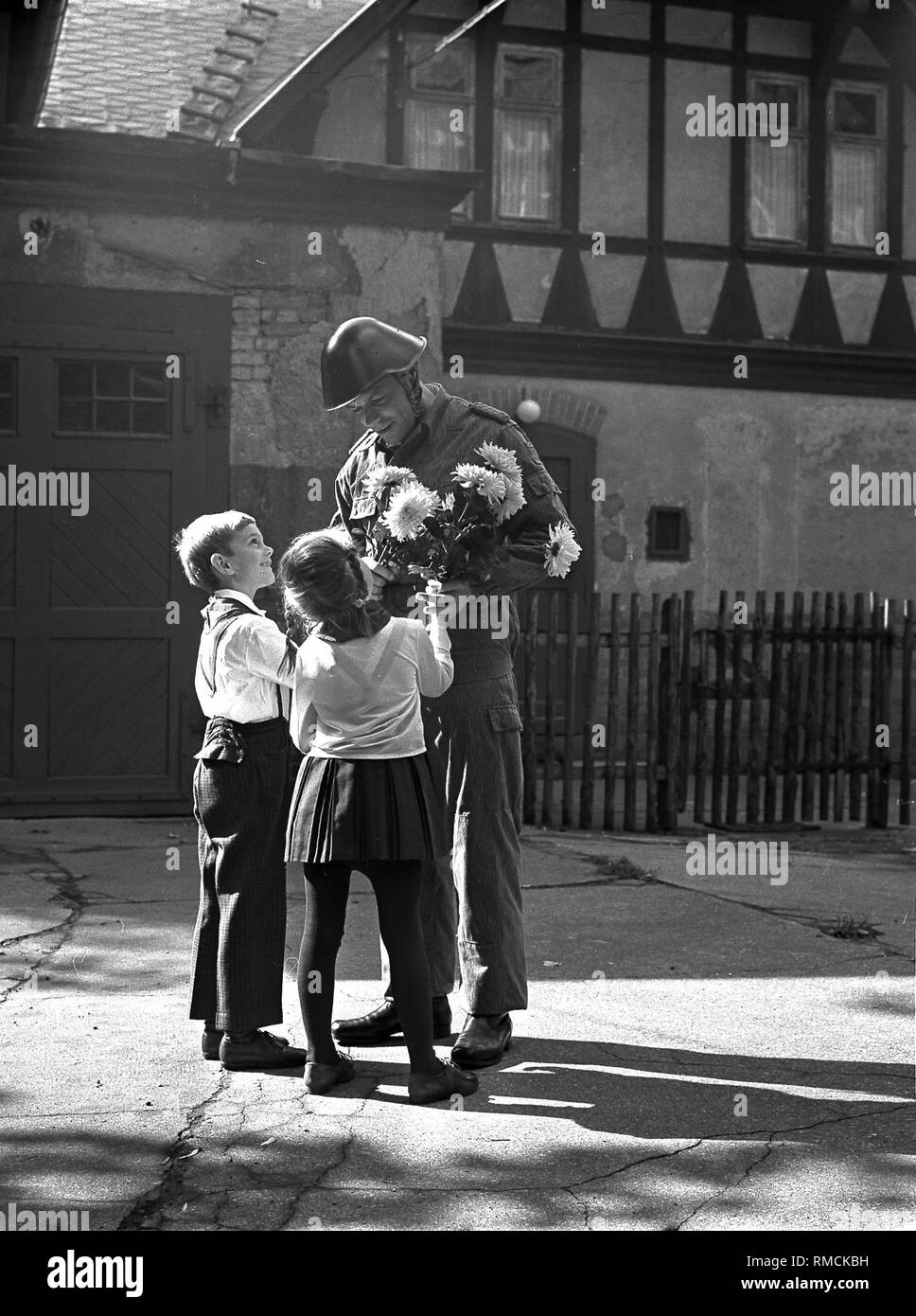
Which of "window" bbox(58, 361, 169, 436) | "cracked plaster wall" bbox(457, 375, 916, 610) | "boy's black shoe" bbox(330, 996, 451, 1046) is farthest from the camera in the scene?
"cracked plaster wall" bbox(457, 375, 916, 610)

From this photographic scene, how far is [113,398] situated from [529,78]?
22.1 ft

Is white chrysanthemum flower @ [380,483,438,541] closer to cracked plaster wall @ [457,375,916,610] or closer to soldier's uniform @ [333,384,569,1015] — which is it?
soldier's uniform @ [333,384,569,1015]

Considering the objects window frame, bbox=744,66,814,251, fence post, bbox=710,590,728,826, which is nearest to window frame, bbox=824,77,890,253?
window frame, bbox=744,66,814,251

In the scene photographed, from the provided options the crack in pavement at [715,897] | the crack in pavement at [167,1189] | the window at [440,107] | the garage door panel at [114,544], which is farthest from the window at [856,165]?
the crack in pavement at [167,1189]

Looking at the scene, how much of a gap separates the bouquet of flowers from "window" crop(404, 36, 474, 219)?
1078 centimetres

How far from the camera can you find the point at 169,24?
42.8 ft

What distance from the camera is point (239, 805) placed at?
13.9 ft

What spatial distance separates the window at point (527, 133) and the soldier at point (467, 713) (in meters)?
→ 10.8

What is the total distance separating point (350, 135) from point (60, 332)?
17.5 ft

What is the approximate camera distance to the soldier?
4.24 m

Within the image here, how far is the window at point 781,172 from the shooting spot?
15.3 metres

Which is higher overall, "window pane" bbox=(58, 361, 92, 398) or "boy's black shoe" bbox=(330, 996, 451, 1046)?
"window pane" bbox=(58, 361, 92, 398)

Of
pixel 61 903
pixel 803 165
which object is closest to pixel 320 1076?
pixel 61 903

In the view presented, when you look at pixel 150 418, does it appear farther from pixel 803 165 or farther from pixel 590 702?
pixel 803 165
